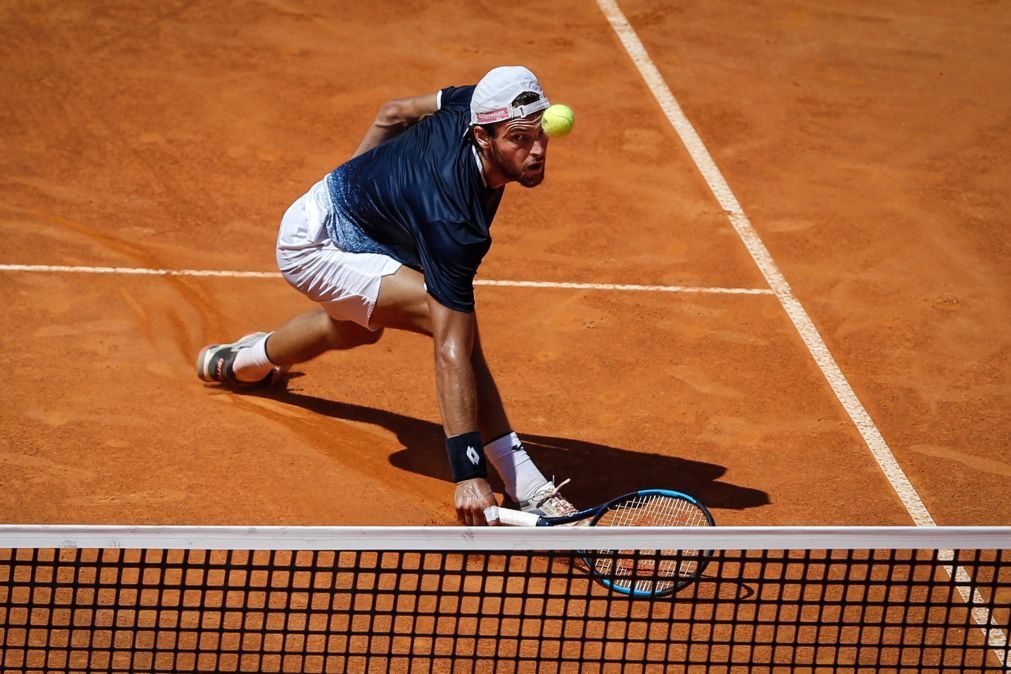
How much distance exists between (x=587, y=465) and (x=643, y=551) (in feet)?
2.87

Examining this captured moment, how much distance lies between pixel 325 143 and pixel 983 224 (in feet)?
14.2

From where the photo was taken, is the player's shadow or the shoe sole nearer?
the player's shadow

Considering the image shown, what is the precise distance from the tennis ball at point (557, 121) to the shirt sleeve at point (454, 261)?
0.46 meters

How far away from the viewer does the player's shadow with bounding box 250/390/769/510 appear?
5359mm

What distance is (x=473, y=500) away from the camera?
4379 millimetres

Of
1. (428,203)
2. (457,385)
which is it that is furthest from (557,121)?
(457,385)

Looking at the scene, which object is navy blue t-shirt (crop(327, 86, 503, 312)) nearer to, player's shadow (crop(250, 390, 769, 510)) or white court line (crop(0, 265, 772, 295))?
player's shadow (crop(250, 390, 769, 510))

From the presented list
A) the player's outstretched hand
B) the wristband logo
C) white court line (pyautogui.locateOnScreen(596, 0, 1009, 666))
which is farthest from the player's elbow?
white court line (pyautogui.locateOnScreen(596, 0, 1009, 666))

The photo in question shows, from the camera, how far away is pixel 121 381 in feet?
19.1

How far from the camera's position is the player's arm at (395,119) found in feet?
17.7

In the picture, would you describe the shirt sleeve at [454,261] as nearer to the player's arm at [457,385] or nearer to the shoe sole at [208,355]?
the player's arm at [457,385]

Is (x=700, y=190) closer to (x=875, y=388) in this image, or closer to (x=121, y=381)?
(x=875, y=388)

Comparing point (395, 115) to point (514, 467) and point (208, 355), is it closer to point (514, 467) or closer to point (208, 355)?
point (208, 355)

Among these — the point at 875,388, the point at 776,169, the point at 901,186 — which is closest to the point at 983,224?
the point at 901,186
